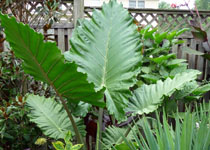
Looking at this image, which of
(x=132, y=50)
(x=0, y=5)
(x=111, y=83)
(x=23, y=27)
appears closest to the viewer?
(x=23, y=27)

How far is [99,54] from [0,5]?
1.08 metres

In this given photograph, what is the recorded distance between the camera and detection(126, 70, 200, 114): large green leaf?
1511mm

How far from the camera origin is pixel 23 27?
3.06 feet

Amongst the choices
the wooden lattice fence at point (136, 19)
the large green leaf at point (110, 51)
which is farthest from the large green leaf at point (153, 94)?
the wooden lattice fence at point (136, 19)

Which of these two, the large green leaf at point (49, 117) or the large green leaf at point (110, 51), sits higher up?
the large green leaf at point (110, 51)

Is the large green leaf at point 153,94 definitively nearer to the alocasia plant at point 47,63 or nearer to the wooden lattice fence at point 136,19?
the alocasia plant at point 47,63

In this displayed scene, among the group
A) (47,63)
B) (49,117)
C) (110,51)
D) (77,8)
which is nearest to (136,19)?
(77,8)

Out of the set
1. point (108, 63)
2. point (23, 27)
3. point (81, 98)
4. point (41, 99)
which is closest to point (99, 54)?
point (108, 63)

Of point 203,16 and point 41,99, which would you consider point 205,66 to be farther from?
point 41,99

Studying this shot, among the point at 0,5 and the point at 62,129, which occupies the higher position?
the point at 0,5

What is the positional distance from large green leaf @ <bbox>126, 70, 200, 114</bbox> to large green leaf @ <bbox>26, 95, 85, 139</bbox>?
42 centimetres

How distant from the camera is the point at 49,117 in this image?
1.60 m

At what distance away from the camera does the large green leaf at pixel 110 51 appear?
1452 mm

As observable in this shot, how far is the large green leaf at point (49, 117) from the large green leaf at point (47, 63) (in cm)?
36
